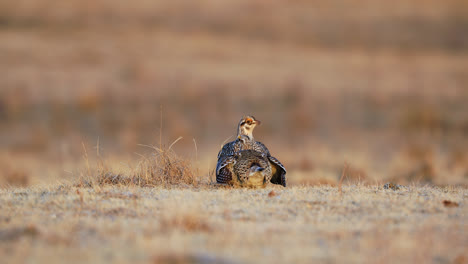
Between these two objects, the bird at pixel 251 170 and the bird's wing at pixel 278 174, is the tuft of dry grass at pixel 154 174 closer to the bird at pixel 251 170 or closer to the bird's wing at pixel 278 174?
the bird at pixel 251 170

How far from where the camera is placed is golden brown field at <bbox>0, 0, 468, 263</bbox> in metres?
5.72

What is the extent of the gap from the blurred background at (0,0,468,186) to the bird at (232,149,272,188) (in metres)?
4.79

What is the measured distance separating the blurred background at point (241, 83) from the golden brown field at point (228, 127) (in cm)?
11

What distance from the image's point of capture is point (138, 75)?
88.3ft

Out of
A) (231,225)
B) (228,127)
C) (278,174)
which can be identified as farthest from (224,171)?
(228,127)

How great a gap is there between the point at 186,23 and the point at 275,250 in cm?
3127

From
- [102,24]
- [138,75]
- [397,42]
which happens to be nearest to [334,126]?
[138,75]

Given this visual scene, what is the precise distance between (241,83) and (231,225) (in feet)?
70.3

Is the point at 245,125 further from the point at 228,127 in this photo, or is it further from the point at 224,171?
the point at 228,127

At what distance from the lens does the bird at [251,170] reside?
8438mm

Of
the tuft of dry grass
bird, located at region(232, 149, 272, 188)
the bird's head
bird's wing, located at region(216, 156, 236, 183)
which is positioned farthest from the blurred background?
bird's wing, located at region(216, 156, 236, 183)

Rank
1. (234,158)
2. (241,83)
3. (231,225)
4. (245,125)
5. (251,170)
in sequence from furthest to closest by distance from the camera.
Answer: (241,83) < (245,125) < (234,158) < (251,170) < (231,225)

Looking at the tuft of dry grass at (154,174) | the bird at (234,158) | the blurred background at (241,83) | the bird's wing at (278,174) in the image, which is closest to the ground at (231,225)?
the bird at (234,158)

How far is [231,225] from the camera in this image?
242 inches
